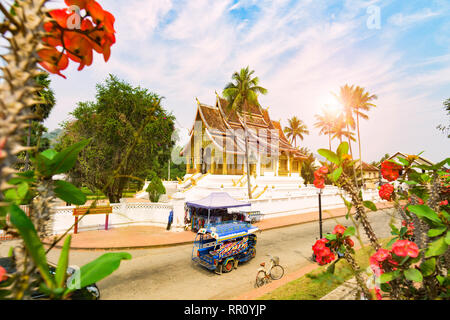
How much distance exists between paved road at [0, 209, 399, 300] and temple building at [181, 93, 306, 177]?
591 inches

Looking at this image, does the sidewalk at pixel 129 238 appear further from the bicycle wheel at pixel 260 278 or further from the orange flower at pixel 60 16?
the orange flower at pixel 60 16

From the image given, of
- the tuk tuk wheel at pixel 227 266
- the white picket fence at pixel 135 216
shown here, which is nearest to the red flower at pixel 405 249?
the tuk tuk wheel at pixel 227 266

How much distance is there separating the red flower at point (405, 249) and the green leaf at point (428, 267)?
81mm

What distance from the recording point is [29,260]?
2.08 ft

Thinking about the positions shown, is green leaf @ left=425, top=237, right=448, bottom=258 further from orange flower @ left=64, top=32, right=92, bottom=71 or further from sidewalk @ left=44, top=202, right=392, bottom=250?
sidewalk @ left=44, top=202, right=392, bottom=250

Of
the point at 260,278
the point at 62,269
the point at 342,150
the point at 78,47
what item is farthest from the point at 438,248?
the point at 260,278

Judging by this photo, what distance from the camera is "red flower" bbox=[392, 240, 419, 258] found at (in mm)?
1593

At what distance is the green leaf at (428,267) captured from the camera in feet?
5.05

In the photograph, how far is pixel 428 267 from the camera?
1.58 meters

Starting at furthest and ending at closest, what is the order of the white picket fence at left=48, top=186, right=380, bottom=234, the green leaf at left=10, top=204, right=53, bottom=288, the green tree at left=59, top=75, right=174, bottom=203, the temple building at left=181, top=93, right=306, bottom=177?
the temple building at left=181, top=93, right=306, bottom=177
the green tree at left=59, top=75, right=174, bottom=203
the white picket fence at left=48, top=186, right=380, bottom=234
the green leaf at left=10, top=204, right=53, bottom=288

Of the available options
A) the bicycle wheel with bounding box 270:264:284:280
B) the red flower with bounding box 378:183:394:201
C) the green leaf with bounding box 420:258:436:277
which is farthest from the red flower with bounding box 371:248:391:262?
the bicycle wheel with bounding box 270:264:284:280

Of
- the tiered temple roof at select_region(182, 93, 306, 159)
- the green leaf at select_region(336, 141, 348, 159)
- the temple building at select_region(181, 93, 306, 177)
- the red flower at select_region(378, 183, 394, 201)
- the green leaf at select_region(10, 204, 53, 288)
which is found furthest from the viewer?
the temple building at select_region(181, 93, 306, 177)

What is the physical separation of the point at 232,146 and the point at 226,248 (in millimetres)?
18086
